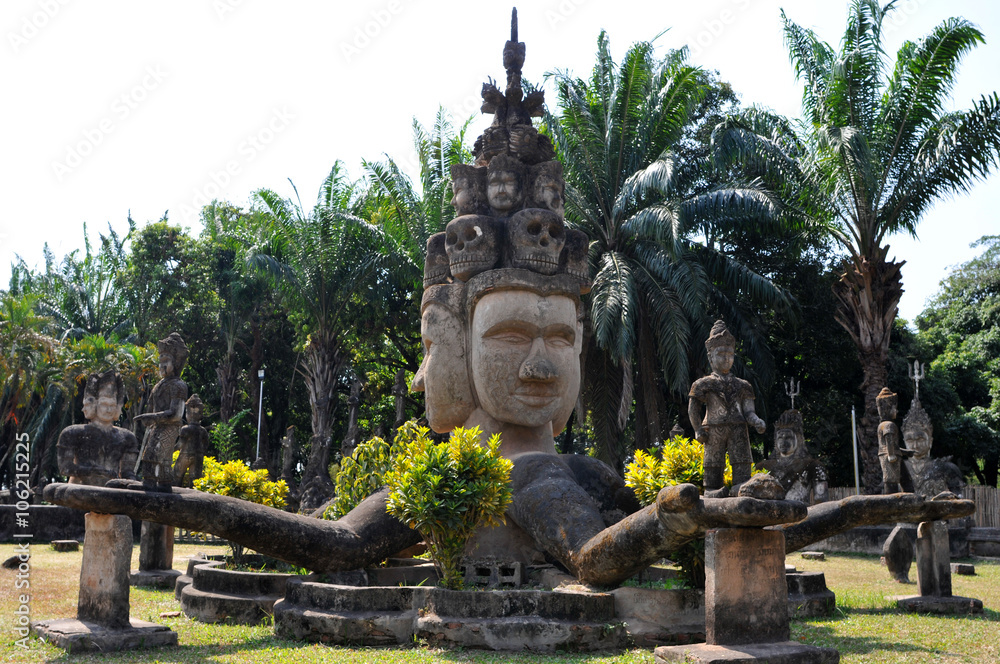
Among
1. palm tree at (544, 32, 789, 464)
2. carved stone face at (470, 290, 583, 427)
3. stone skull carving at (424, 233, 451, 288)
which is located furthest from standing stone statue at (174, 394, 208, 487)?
palm tree at (544, 32, 789, 464)

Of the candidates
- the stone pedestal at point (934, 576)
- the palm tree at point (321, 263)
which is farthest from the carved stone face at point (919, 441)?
the palm tree at point (321, 263)

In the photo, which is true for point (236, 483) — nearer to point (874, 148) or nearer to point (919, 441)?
point (919, 441)

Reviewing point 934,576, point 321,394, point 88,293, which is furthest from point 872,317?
point 88,293

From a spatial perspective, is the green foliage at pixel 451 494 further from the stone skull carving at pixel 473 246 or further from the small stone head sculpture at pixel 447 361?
the stone skull carving at pixel 473 246

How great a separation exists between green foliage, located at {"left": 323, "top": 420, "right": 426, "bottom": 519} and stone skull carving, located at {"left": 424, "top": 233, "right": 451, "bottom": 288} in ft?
5.61

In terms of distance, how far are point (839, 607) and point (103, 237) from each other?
27657 mm

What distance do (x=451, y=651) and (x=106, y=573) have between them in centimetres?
277

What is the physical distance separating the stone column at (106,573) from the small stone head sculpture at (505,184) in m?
5.05

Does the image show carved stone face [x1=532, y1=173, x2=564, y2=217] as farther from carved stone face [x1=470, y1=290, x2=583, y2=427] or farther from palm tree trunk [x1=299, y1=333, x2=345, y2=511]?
palm tree trunk [x1=299, y1=333, x2=345, y2=511]

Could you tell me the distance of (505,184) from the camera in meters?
9.88

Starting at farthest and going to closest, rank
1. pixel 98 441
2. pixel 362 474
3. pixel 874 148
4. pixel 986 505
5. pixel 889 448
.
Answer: pixel 986 505
pixel 874 148
pixel 889 448
pixel 362 474
pixel 98 441

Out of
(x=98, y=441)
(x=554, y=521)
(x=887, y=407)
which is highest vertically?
(x=887, y=407)

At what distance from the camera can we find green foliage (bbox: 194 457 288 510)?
10.4m

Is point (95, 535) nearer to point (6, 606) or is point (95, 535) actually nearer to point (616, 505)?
point (6, 606)
